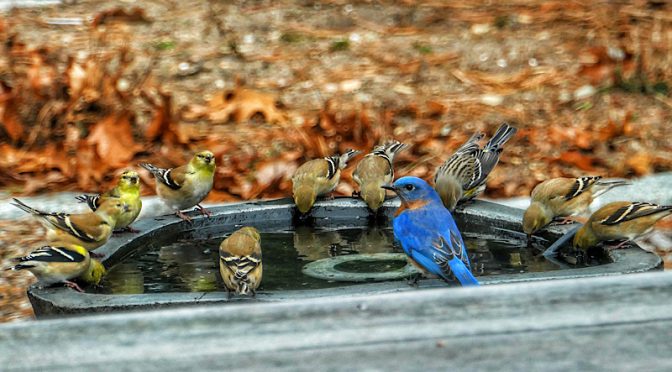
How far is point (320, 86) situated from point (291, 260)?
191 inches

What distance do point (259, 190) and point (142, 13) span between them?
4.37 metres

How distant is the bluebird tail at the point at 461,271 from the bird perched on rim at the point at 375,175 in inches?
50.4

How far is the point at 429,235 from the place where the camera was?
5238 mm

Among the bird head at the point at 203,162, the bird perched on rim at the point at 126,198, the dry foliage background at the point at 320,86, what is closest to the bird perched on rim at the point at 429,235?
the bird perched on rim at the point at 126,198

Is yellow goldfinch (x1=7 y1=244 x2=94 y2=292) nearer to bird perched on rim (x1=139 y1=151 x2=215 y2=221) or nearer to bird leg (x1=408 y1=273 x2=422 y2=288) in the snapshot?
bird leg (x1=408 y1=273 x2=422 y2=288)

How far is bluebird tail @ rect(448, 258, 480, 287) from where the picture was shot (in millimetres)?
4855

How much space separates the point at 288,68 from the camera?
10727 mm

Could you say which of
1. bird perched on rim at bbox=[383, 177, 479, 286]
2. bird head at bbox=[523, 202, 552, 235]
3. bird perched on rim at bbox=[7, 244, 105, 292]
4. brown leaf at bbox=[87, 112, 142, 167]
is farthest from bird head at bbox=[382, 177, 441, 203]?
brown leaf at bbox=[87, 112, 142, 167]

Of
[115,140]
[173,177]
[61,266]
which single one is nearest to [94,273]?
[61,266]

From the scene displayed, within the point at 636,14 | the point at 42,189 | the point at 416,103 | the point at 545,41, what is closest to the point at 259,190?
the point at 42,189

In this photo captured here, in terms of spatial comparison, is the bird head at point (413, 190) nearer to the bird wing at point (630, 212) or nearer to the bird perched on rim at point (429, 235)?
the bird perched on rim at point (429, 235)

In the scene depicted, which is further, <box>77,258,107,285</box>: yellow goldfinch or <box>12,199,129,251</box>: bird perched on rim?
<box>12,199,129,251</box>: bird perched on rim

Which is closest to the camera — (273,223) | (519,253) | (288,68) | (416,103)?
(519,253)

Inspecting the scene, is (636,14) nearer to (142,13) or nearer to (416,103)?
(416,103)
